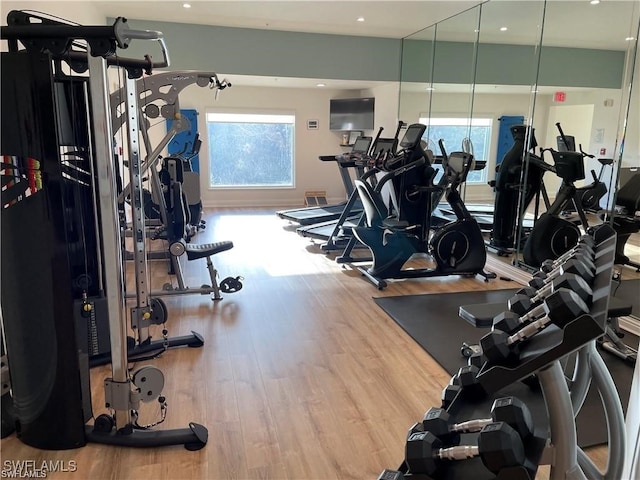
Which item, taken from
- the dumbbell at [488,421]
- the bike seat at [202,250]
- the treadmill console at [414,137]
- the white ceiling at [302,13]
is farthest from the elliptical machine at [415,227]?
the dumbbell at [488,421]

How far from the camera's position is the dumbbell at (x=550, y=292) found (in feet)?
3.46

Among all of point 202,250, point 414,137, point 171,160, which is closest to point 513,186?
point 414,137

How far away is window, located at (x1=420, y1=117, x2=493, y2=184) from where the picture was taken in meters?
6.08

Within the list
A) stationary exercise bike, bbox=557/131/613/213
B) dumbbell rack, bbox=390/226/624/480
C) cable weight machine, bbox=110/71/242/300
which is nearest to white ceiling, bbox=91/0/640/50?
stationary exercise bike, bbox=557/131/613/213

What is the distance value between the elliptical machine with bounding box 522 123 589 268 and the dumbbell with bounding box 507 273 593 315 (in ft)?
10.6

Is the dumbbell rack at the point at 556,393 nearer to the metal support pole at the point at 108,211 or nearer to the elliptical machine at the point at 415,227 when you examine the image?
the metal support pole at the point at 108,211

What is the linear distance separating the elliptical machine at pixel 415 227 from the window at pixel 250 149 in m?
5.02

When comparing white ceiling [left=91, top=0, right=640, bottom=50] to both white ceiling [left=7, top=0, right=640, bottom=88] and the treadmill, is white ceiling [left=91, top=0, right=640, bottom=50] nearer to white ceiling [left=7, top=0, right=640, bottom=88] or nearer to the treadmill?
white ceiling [left=7, top=0, right=640, bottom=88]

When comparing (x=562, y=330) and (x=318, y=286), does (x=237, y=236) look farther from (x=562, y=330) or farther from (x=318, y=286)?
(x=562, y=330)

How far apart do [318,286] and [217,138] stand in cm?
553

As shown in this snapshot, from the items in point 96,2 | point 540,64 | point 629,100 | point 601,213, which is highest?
point 96,2

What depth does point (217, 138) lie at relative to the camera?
29.3 feet

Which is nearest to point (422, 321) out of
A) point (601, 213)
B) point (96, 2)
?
point (601, 213)

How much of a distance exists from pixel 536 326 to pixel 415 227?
12.0ft
